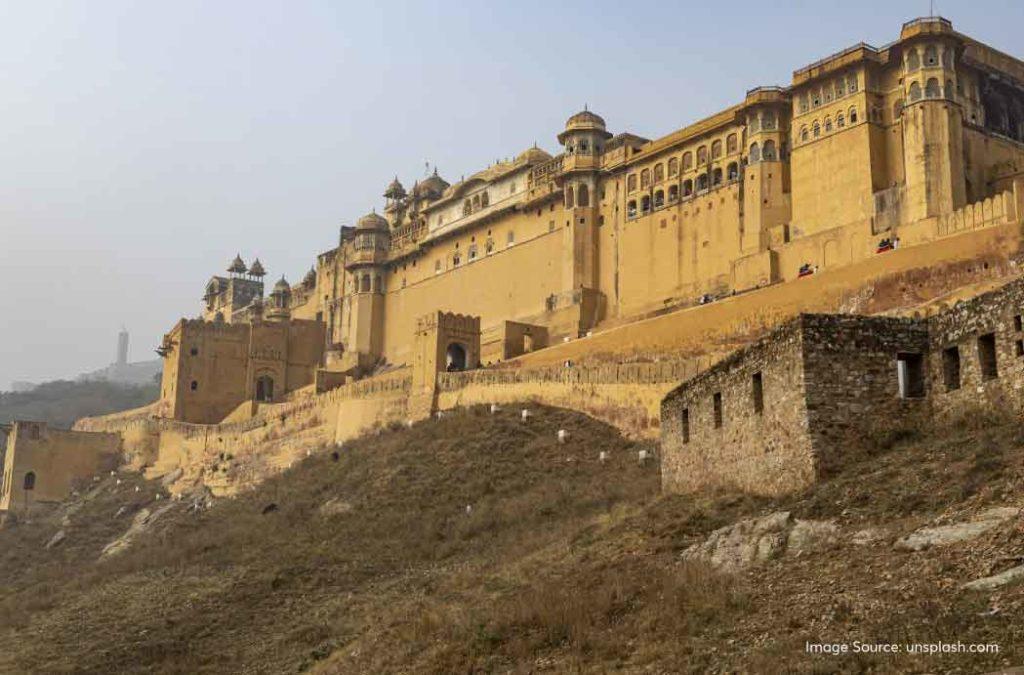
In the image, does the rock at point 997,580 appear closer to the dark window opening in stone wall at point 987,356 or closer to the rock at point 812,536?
the rock at point 812,536

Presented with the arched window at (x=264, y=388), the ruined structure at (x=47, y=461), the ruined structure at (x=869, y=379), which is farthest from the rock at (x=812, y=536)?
the arched window at (x=264, y=388)

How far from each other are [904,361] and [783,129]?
1352 inches

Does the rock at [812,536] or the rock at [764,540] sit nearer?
→ the rock at [812,536]

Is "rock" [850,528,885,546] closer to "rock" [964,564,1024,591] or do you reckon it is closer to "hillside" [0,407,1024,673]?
"hillside" [0,407,1024,673]

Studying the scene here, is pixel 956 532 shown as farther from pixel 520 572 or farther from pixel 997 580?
pixel 520 572

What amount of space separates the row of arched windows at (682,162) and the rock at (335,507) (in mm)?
23750

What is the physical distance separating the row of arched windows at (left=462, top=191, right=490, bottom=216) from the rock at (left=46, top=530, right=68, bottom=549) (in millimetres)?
27682

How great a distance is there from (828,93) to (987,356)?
3347cm

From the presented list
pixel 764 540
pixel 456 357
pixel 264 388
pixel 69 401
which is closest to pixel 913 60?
pixel 456 357

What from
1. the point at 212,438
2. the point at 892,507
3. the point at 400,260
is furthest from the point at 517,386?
the point at 400,260

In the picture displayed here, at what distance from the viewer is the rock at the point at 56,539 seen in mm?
46438

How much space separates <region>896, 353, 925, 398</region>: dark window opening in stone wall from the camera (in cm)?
1425

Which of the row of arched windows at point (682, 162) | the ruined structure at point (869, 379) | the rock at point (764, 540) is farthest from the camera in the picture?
the row of arched windows at point (682, 162)

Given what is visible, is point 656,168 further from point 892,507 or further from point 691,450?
point 892,507
